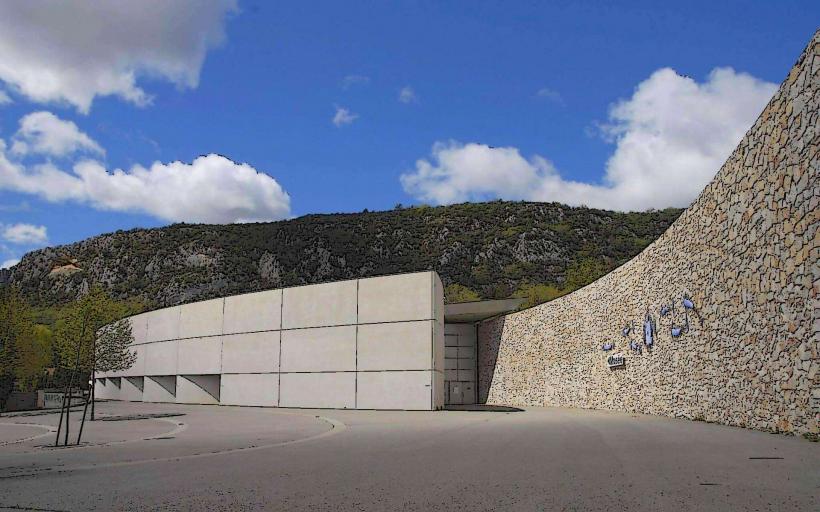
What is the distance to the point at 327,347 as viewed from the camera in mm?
32406

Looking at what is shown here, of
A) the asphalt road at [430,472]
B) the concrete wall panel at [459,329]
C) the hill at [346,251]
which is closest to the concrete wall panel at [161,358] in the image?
the concrete wall panel at [459,329]

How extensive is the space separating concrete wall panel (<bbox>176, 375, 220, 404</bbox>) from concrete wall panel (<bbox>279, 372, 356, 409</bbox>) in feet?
26.9

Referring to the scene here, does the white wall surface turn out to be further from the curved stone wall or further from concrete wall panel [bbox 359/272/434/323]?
the curved stone wall

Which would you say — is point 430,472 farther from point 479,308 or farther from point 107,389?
point 107,389

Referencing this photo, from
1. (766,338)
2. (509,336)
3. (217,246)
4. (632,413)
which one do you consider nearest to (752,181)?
(766,338)

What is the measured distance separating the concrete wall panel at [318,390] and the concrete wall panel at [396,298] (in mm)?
3216

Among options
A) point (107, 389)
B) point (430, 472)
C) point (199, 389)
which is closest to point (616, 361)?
point (430, 472)

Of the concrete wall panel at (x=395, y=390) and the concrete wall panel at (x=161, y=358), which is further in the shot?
the concrete wall panel at (x=161, y=358)

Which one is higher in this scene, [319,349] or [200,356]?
[319,349]

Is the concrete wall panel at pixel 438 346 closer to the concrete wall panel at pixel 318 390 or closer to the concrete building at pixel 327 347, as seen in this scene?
the concrete building at pixel 327 347

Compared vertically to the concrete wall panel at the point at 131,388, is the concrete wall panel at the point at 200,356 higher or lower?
higher

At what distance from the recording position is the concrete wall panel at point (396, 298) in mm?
29797

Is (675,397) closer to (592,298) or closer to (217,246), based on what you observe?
(592,298)

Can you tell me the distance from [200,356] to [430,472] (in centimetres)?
3328
